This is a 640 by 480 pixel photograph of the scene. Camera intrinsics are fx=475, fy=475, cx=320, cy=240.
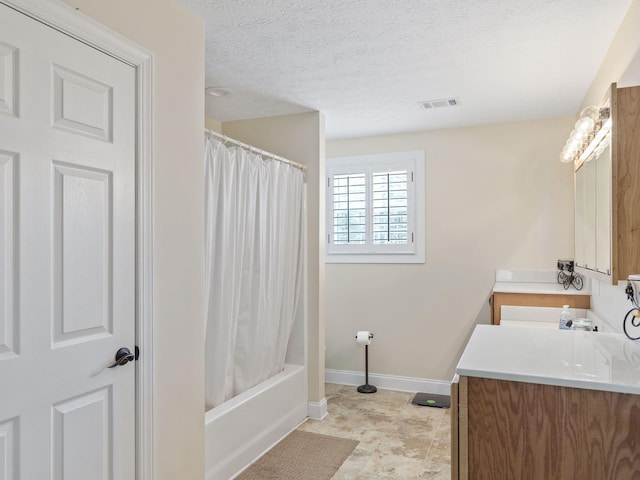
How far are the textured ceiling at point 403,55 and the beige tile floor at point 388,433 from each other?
2316 mm

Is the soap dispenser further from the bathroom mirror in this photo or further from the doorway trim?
the doorway trim

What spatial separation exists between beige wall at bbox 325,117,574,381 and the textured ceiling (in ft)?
1.32

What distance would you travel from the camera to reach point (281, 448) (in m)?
3.03

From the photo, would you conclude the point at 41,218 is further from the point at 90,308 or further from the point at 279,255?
the point at 279,255

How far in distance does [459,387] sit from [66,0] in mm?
1888

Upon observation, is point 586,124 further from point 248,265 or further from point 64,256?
point 64,256

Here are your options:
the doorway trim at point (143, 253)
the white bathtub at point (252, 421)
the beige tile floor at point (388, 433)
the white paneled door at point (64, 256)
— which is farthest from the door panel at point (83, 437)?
the beige tile floor at point (388, 433)

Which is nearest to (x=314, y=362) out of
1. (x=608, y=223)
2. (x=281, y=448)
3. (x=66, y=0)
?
(x=281, y=448)

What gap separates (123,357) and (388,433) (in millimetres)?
2150

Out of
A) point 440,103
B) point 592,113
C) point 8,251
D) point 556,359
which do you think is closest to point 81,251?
point 8,251

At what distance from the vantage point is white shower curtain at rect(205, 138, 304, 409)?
2656 millimetres

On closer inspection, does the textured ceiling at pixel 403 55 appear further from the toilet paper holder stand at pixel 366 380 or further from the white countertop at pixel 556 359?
the toilet paper holder stand at pixel 366 380

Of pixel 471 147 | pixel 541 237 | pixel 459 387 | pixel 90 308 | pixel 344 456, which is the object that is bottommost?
pixel 344 456

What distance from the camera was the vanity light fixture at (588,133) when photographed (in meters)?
2.05
